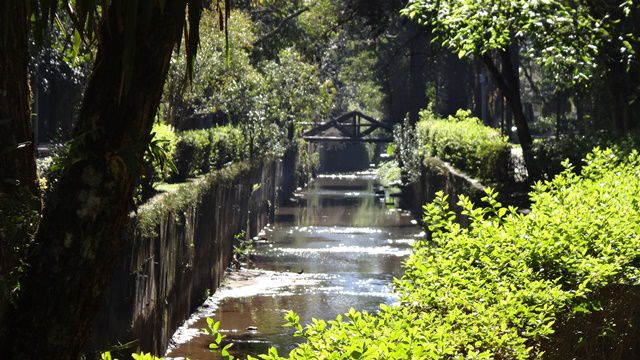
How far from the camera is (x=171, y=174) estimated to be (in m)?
20.2

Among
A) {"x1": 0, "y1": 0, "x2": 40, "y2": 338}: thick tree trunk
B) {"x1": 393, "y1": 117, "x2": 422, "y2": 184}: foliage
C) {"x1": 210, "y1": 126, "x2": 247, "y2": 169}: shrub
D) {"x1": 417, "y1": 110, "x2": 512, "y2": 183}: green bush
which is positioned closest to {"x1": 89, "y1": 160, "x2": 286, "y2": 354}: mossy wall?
{"x1": 210, "y1": 126, "x2": 247, "y2": 169}: shrub

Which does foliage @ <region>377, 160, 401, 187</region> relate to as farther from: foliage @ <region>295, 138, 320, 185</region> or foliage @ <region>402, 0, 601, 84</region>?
foliage @ <region>402, 0, 601, 84</region>

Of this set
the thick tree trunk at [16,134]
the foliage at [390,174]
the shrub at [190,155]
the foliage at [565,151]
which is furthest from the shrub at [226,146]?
the foliage at [390,174]

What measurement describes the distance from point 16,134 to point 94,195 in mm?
718

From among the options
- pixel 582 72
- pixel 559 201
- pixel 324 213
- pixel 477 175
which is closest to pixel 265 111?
pixel 324 213

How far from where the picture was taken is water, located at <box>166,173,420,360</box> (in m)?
18.7

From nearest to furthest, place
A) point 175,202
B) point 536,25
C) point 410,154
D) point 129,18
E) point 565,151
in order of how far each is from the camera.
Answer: point 129,18, point 536,25, point 565,151, point 175,202, point 410,154

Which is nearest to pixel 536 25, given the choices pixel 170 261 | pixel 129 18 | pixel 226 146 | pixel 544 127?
pixel 170 261

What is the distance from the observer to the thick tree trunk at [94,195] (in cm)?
508

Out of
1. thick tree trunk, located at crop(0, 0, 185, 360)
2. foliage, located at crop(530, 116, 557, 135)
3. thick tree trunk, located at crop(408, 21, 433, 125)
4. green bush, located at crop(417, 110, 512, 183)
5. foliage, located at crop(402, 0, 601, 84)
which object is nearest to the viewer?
thick tree trunk, located at crop(0, 0, 185, 360)

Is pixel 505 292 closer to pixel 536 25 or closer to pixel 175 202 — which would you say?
pixel 536 25

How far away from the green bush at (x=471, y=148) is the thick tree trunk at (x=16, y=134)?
14.4 metres

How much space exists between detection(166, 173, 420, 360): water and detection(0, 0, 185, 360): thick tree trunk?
8.62m

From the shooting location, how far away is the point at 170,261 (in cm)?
1748
